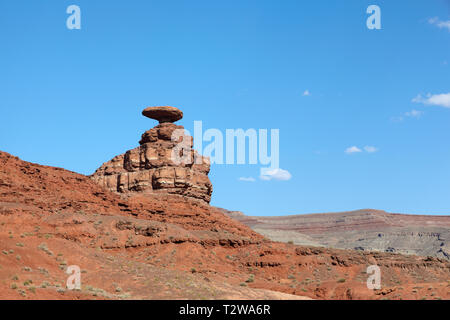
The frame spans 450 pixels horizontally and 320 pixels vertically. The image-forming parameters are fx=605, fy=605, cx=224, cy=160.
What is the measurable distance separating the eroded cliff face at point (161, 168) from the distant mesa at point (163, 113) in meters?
1.00

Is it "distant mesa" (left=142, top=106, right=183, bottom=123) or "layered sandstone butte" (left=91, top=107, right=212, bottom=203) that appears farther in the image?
"distant mesa" (left=142, top=106, right=183, bottom=123)

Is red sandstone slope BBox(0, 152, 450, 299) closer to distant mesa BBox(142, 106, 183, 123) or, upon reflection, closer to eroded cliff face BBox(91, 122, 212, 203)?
eroded cliff face BBox(91, 122, 212, 203)

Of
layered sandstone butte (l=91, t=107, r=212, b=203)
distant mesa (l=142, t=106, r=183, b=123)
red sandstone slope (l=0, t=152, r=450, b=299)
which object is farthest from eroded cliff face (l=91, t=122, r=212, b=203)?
red sandstone slope (l=0, t=152, r=450, b=299)

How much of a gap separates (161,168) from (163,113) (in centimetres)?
637

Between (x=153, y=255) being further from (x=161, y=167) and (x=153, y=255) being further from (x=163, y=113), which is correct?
(x=163, y=113)

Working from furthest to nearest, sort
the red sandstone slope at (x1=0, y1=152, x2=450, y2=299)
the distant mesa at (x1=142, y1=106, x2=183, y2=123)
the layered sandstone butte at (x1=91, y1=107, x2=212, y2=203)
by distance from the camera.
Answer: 1. the distant mesa at (x1=142, y1=106, x2=183, y2=123)
2. the layered sandstone butte at (x1=91, y1=107, x2=212, y2=203)
3. the red sandstone slope at (x1=0, y1=152, x2=450, y2=299)

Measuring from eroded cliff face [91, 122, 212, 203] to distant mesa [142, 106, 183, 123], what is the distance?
100 cm

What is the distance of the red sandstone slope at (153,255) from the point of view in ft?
94.3

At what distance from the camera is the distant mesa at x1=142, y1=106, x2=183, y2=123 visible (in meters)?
55.2

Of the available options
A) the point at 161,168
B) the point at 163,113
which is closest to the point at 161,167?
the point at 161,168

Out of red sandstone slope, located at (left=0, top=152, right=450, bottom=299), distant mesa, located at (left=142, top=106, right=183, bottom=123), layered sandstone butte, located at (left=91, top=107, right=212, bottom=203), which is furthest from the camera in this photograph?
distant mesa, located at (left=142, top=106, right=183, bottom=123)

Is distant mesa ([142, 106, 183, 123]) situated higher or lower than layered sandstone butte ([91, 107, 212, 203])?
higher
